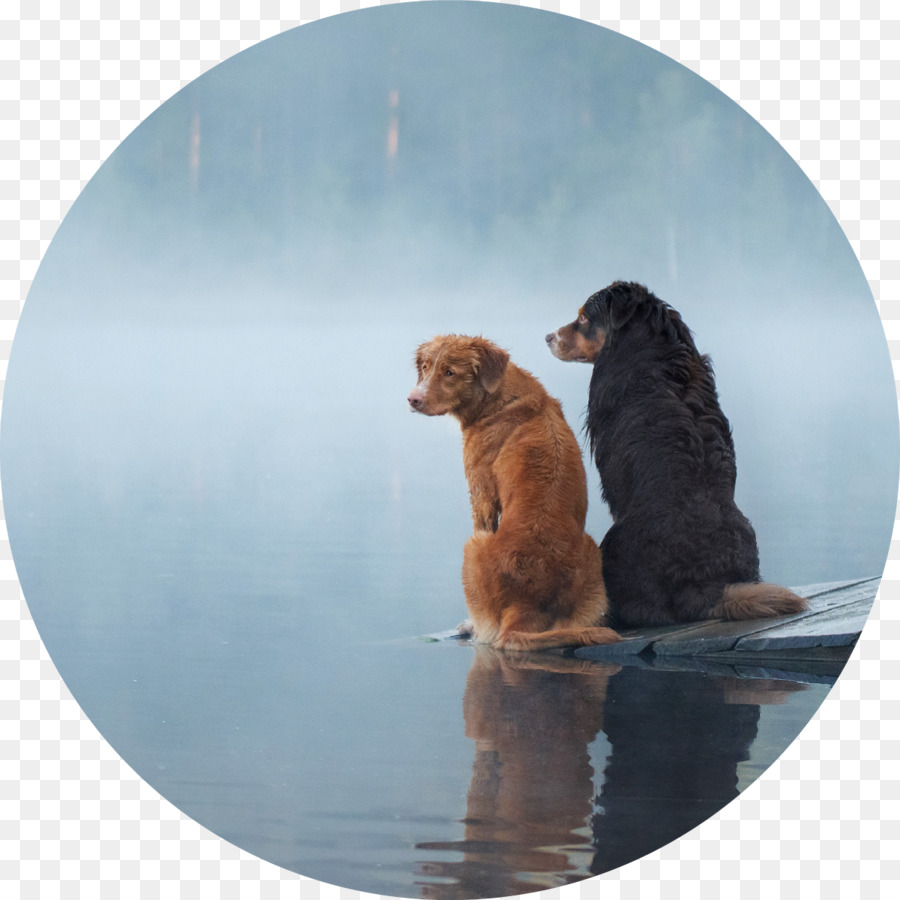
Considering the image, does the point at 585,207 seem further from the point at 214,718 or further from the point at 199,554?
the point at 214,718

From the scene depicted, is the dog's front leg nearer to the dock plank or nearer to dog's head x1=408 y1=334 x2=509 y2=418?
dog's head x1=408 y1=334 x2=509 y2=418

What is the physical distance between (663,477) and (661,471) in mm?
22

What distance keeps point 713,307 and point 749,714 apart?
1398 millimetres

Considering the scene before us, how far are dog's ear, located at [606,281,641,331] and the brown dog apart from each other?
377mm

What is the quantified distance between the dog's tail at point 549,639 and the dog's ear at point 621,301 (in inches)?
42.5

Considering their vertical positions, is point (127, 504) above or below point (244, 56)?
below

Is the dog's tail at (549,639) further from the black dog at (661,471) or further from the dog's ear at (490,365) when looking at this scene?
the dog's ear at (490,365)

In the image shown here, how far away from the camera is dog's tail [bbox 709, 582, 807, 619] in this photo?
4434 mm

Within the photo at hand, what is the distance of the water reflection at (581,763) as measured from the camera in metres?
3.92

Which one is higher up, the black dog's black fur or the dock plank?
the black dog's black fur

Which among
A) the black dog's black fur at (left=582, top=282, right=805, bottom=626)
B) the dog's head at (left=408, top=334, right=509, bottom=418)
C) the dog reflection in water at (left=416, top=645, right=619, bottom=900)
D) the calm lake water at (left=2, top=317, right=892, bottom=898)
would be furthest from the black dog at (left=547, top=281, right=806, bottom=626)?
the dog reflection in water at (left=416, top=645, right=619, bottom=900)

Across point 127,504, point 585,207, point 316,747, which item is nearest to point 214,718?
Answer: point 316,747

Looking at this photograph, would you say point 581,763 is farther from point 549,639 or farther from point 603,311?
point 603,311

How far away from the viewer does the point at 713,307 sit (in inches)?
177
